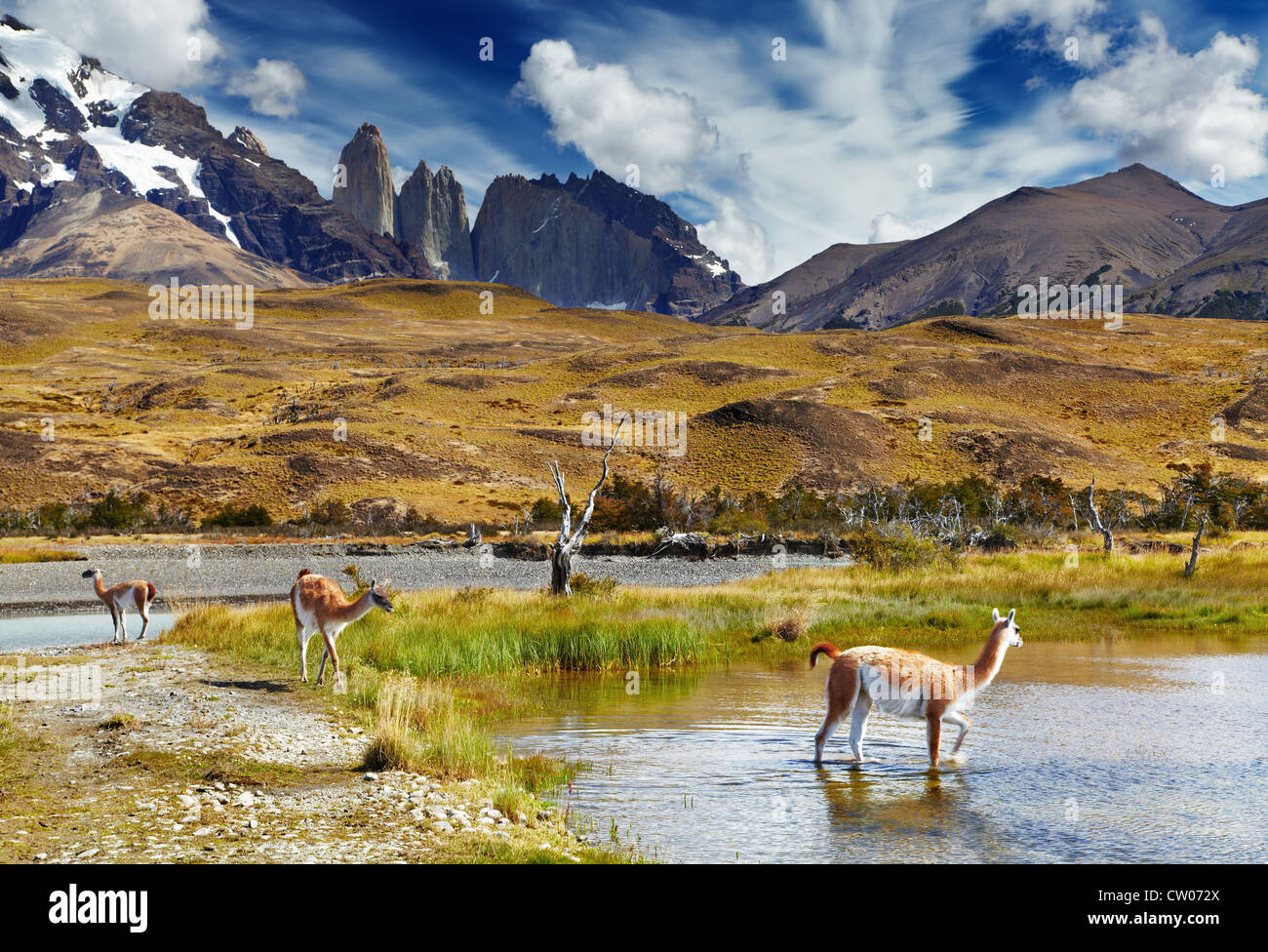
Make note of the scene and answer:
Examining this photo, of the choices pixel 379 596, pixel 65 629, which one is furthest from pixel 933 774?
pixel 65 629

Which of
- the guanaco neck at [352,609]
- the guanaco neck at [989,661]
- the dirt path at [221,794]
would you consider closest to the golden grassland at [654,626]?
the dirt path at [221,794]

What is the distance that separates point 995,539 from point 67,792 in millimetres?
41567

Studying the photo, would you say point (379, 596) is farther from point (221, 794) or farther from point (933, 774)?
point (933, 774)

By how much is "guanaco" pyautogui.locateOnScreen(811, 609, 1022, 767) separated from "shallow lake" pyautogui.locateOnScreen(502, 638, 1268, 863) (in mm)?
565

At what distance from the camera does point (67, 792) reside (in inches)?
311

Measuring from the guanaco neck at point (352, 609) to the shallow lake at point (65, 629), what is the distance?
8374mm

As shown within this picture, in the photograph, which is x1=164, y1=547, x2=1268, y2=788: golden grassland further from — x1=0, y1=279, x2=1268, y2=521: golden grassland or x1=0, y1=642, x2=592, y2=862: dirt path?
x1=0, y1=279, x2=1268, y2=521: golden grassland

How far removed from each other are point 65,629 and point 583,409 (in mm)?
77405

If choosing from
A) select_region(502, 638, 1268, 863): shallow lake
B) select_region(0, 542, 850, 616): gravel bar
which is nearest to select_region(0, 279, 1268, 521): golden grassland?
select_region(0, 542, 850, 616): gravel bar

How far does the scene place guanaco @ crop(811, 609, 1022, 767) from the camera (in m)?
9.80
